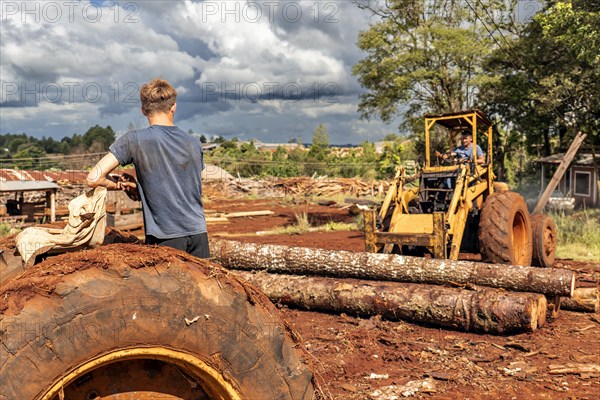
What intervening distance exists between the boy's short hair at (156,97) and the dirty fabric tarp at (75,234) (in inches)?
23.1

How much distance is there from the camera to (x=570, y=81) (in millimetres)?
17078

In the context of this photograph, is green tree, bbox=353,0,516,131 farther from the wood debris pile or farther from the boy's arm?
the boy's arm

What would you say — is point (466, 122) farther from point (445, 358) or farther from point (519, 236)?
point (445, 358)

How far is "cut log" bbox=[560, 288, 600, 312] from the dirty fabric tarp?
21.9 feet

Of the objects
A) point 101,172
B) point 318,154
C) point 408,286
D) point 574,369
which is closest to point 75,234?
point 101,172

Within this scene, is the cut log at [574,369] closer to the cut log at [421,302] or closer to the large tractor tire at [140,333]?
the cut log at [421,302]

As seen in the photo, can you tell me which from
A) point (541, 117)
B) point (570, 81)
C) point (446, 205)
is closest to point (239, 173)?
point (541, 117)

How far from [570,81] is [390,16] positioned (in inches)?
455

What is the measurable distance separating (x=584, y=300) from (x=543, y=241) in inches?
89.1

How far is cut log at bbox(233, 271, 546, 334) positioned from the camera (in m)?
6.20

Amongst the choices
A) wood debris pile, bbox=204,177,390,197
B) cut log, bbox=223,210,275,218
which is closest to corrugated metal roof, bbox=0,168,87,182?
cut log, bbox=223,210,275,218

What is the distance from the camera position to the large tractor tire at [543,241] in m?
9.25

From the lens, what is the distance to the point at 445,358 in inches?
220

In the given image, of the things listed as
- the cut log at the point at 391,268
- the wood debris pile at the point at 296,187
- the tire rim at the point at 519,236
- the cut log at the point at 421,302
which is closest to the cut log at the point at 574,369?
the cut log at the point at 421,302
